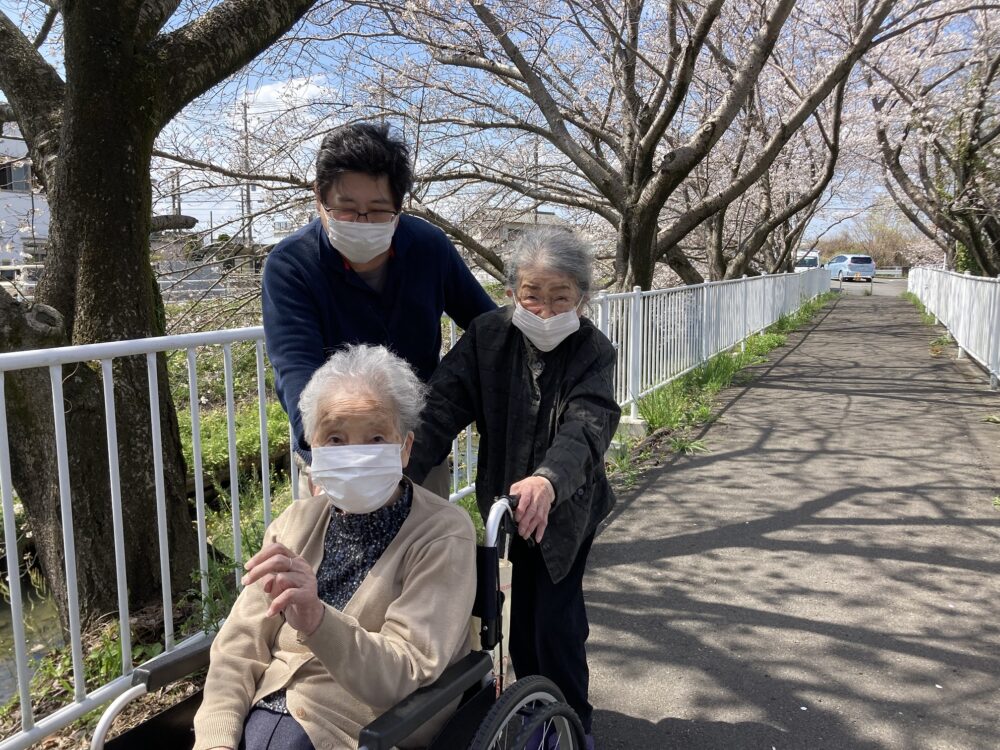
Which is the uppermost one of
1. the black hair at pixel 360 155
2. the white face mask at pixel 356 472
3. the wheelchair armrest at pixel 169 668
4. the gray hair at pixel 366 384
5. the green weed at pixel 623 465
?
the black hair at pixel 360 155

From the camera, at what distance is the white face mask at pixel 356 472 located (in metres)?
1.60

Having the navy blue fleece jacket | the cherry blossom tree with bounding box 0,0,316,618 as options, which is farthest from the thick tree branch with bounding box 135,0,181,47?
the navy blue fleece jacket

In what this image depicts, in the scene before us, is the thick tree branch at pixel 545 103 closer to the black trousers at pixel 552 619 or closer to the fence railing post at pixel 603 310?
the fence railing post at pixel 603 310

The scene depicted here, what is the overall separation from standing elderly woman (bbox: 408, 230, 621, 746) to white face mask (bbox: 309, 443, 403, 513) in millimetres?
412

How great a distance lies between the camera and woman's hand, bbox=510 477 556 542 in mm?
1700

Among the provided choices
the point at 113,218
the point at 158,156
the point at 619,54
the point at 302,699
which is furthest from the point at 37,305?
the point at 619,54

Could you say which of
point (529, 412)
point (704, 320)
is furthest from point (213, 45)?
point (704, 320)

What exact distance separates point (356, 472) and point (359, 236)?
2.37 ft

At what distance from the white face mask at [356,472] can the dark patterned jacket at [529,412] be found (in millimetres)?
428

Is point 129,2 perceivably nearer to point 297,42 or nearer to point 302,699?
point 302,699

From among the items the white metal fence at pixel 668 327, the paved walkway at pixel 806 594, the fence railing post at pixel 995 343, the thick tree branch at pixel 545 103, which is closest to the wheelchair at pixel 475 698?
the paved walkway at pixel 806 594

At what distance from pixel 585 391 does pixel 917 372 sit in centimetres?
963

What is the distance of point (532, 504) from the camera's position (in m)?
1.71

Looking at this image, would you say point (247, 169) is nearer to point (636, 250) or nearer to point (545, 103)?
point (545, 103)
